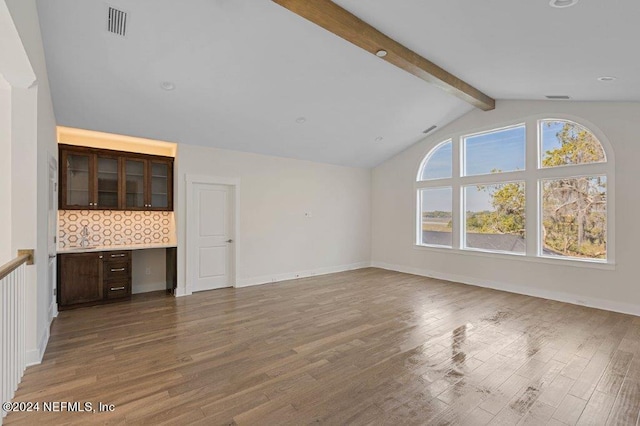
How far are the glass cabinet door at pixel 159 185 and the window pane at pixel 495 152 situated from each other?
19.2ft

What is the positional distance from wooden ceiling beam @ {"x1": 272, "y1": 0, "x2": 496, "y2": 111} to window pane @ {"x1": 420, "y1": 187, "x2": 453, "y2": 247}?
248cm

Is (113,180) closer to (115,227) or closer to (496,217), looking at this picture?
(115,227)

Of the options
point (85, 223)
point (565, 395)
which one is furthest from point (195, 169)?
point (565, 395)

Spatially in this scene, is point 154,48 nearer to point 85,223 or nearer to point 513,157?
point 85,223

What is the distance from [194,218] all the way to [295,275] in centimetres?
242

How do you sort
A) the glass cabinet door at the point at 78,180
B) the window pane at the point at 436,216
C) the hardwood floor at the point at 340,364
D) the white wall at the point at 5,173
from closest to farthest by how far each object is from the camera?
the hardwood floor at the point at 340,364, the white wall at the point at 5,173, the glass cabinet door at the point at 78,180, the window pane at the point at 436,216

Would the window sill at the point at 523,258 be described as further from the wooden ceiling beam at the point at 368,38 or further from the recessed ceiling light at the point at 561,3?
the recessed ceiling light at the point at 561,3

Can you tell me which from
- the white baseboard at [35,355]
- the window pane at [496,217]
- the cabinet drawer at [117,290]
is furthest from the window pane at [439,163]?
the white baseboard at [35,355]

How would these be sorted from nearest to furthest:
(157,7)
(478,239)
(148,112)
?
(157,7) < (148,112) < (478,239)

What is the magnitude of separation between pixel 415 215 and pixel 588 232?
3055 millimetres

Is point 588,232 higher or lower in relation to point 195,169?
lower

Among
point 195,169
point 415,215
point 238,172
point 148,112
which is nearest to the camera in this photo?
point 148,112

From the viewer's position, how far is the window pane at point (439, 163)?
6.66 metres

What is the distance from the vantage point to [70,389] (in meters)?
2.42
